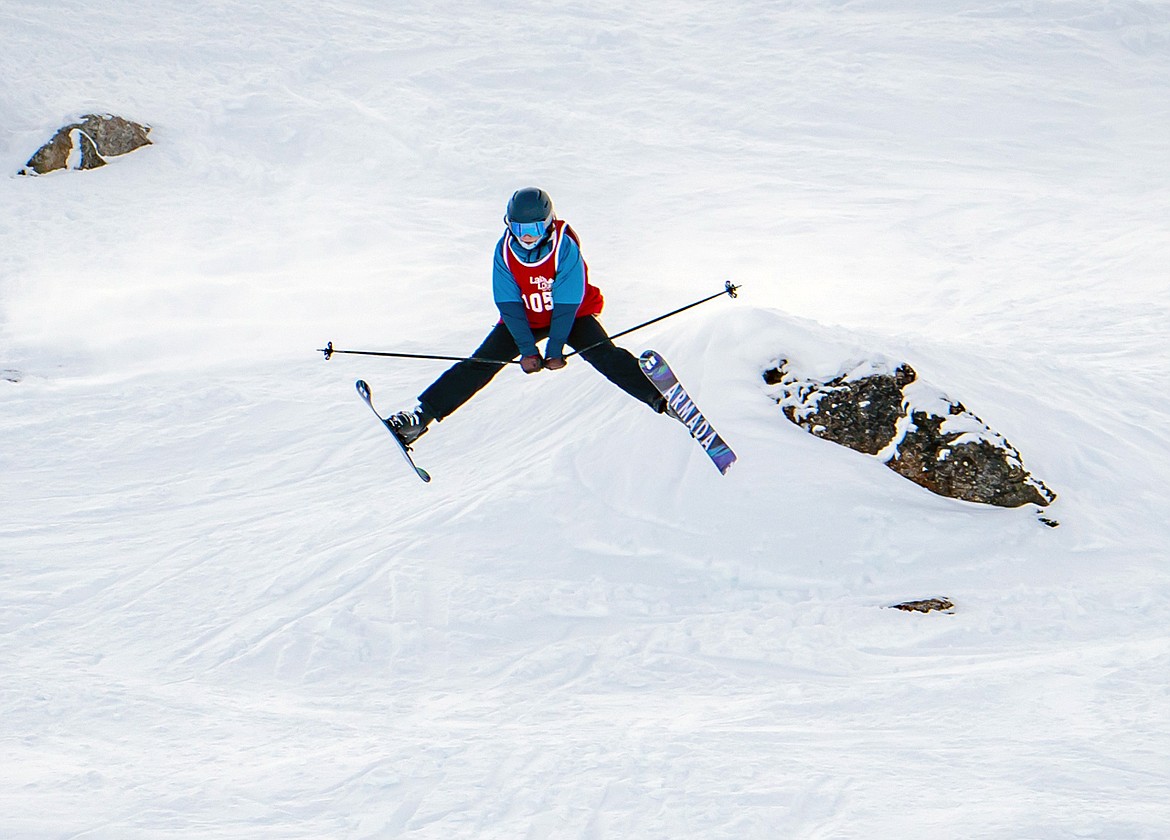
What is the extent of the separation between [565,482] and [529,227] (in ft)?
8.06

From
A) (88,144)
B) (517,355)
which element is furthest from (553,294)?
(88,144)

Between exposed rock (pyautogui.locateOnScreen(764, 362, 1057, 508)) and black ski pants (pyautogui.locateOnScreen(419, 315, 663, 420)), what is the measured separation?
5.61 ft

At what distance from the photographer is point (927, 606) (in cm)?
673

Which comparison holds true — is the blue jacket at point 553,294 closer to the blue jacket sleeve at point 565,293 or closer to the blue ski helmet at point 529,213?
the blue jacket sleeve at point 565,293

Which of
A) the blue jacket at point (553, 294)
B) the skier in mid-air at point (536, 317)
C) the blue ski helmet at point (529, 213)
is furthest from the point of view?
the blue jacket at point (553, 294)

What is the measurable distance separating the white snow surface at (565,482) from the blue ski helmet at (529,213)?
7.83ft

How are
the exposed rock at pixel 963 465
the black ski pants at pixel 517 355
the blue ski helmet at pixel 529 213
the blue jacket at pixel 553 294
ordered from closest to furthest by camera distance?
the blue ski helmet at pixel 529 213, the blue jacket at pixel 553 294, the black ski pants at pixel 517 355, the exposed rock at pixel 963 465

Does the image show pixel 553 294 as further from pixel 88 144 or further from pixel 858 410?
pixel 88 144

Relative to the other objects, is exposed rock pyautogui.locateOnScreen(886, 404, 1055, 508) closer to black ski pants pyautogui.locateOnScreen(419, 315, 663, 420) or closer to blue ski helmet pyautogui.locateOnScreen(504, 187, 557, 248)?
black ski pants pyautogui.locateOnScreen(419, 315, 663, 420)

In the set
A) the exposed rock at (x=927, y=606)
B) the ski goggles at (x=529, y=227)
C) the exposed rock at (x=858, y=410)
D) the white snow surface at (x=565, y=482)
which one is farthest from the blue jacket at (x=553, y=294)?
the exposed rock at (x=927, y=606)

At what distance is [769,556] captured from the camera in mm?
7270

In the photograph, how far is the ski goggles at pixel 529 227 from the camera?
6.18 meters

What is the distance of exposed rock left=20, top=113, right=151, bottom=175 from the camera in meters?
17.8

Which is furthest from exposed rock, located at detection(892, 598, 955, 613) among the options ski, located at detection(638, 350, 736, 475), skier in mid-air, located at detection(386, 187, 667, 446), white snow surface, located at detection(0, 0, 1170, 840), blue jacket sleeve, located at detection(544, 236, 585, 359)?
blue jacket sleeve, located at detection(544, 236, 585, 359)
